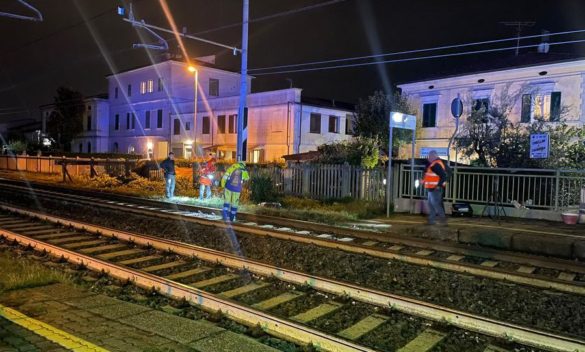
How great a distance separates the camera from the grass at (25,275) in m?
6.63

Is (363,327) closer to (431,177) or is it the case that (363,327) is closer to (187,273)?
(187,273)

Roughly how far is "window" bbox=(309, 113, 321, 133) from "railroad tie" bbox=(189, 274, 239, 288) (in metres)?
31.2

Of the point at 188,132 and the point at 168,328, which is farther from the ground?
the point at 188,132

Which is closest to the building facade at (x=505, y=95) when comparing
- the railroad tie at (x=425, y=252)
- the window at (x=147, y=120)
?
the railroad tie at (x=425, y=252)

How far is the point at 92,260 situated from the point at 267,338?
13.8ft

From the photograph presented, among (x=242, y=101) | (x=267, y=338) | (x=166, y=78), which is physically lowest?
(x=267, y=338)

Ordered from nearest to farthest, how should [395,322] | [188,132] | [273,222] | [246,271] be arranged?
[395,322] < [246,271] < [273,222] < [188,132]

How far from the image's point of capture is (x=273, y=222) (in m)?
12.7

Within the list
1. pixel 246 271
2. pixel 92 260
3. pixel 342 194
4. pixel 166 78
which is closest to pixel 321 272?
pixel 246 271

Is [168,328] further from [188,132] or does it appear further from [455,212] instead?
[188,132]

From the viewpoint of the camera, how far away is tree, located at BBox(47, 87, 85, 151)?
2383 inches

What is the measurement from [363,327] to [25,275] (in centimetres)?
488

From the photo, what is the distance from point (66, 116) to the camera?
2392 inches

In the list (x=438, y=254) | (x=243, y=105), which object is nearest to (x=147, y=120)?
(x=243, y=105)
